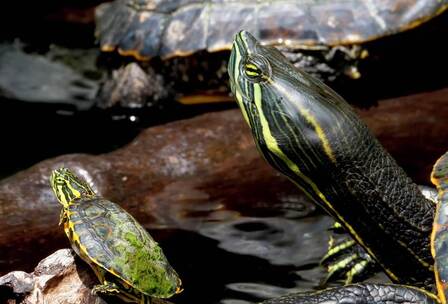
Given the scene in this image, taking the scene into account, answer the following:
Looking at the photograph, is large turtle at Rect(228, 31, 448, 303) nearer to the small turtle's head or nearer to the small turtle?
the small turtle

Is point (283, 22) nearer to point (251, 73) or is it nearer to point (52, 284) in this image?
point (251, 73)

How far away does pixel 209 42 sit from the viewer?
6.23m

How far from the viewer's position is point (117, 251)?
3131mm

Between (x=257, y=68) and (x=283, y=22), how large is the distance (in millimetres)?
2952

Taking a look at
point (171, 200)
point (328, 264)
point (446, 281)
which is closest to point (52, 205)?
point (171, 200)

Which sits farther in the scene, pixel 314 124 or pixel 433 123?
pixel 433 123

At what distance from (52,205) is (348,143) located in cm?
209

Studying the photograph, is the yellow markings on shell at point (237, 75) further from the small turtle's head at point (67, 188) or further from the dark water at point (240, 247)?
the dark water at point (240, 247)

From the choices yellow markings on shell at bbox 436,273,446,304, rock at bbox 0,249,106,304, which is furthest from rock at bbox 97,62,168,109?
yellow markings on shell at bbox 436,273,446,304

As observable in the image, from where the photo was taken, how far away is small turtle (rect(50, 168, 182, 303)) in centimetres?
307

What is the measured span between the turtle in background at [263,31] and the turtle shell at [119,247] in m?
3.13

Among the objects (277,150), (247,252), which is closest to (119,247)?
(277,150)

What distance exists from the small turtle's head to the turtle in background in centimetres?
292

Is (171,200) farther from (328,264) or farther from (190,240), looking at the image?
(328,264)
